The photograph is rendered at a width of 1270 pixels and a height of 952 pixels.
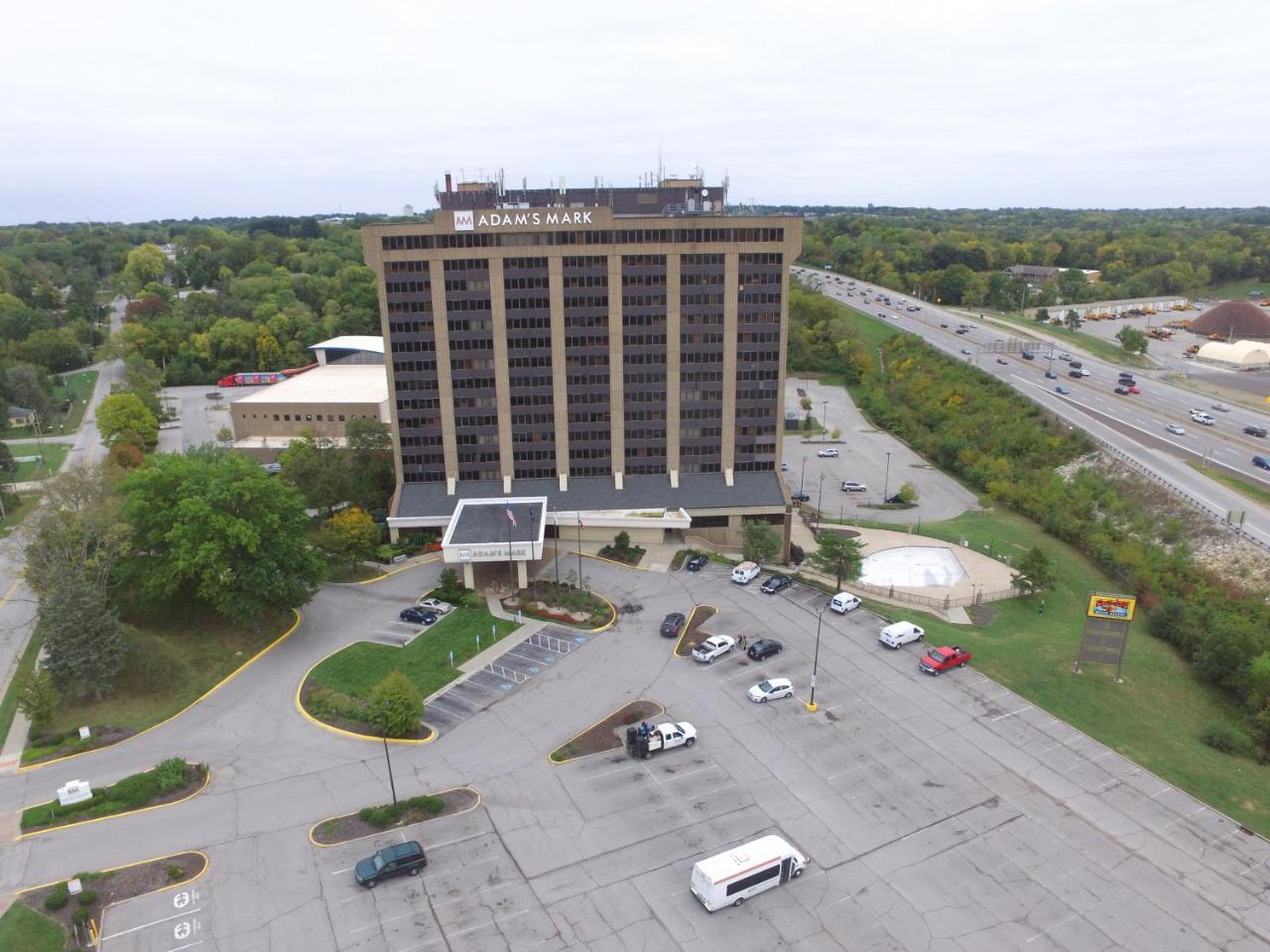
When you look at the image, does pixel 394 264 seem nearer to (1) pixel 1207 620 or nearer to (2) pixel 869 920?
(2) pixel 869 920

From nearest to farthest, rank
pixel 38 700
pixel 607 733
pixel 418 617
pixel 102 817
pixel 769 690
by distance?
pixel 102 817
pixel 38 700
pixel 607 733
pixel 769 690
pixel 418 617

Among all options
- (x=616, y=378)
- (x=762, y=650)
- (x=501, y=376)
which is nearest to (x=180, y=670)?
(x=501, y=376)

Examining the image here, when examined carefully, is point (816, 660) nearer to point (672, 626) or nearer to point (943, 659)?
point (943, 659)

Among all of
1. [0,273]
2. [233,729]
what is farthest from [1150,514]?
[0,273]

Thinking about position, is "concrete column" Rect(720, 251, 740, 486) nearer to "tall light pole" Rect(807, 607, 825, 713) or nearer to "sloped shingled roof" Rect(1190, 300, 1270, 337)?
"tall light pole" Rect(807, 607, 825, 713)

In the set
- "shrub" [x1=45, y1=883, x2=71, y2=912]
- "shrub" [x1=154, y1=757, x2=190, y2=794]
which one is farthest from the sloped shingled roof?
"shrub" [x1=45, y1=883, x2=71, y2=912]
